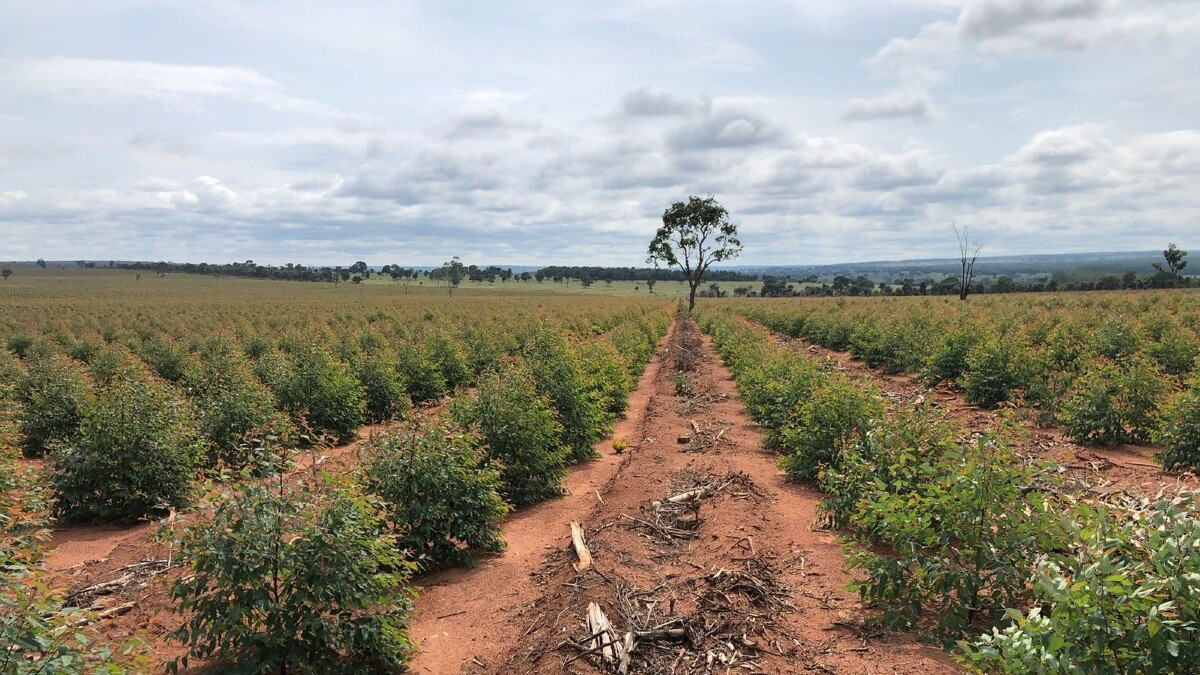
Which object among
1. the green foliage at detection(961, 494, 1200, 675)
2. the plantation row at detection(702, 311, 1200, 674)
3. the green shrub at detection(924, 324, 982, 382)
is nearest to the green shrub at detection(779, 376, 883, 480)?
the plantation row at detection(702, 311, 1200, 674)

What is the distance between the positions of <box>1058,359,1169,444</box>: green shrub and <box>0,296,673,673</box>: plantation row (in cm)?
932

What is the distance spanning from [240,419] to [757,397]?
34.4 ft

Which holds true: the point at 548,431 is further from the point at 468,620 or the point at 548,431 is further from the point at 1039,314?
the point at 1039,314

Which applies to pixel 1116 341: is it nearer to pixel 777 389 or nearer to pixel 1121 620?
pixel 777 389

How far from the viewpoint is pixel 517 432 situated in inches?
388

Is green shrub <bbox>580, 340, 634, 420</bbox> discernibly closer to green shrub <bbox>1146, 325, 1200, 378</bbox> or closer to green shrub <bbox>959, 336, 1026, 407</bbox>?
green shrub <bbox>959, 336, 1026, 407</bbox>

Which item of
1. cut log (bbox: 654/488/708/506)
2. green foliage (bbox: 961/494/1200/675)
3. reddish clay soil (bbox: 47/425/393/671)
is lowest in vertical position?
reddish clay soil (bbox: 47/425/393/671)

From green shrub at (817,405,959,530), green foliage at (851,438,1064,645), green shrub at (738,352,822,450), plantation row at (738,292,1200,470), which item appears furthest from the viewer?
green shrub at (738,352,822,450)

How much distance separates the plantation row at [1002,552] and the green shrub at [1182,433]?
14.9 ft

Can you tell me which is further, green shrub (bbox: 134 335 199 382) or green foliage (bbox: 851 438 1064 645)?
green shrub (bbox: 134 335 199 382)

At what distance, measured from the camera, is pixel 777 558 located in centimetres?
748

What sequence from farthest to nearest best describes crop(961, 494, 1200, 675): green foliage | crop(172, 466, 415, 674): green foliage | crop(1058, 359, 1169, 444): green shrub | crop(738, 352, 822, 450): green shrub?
crop(738, 352, 822, 450): green shrub, crop(1058, 359, 1169, 444): green shrub, crop(172, 466, 415, 674): green foliage, crop(961, 494, 1200, 675): green foliage

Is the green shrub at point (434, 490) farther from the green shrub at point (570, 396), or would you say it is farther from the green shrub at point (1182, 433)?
the green shrub at point (1182, 433)

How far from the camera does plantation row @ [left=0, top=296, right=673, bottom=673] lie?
4.58 meters
